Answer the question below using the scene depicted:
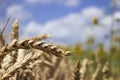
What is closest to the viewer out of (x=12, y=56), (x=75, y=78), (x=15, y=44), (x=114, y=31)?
(x=15, y=44)

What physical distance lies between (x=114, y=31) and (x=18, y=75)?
6.00 m

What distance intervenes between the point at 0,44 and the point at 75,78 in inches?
17.7

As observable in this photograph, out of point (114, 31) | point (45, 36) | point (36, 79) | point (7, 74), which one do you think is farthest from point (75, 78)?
point (114, 31)

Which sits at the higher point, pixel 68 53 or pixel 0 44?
pixel 68 53

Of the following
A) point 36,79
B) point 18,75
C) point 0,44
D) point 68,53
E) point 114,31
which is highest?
point 68,53

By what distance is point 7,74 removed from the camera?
57.7 inches

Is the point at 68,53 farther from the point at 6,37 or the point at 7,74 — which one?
the point at 6,37

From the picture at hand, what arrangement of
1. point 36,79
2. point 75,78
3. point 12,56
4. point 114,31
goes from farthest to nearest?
point 114,31 < point 36,79 < point 12,56 < point 75,78

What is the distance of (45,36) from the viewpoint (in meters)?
1.78

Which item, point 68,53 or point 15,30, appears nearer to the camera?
point 68,53

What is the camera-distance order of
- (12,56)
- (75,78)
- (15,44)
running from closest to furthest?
(15,44) → (75,78) → (12,56)

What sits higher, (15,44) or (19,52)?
(15,44)

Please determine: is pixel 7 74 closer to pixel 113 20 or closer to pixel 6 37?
pixel 6 37

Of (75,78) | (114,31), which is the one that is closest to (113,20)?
(114,31)
